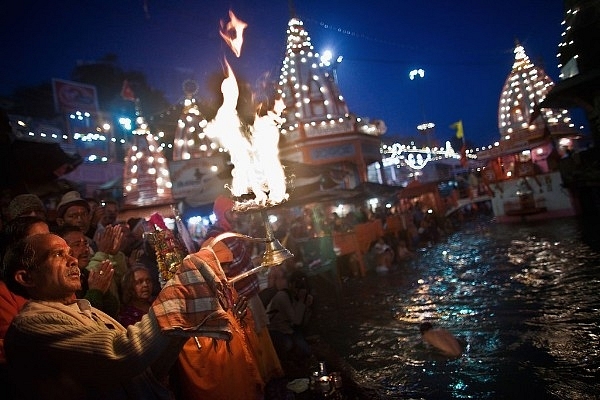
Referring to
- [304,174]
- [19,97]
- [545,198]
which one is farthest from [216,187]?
[19,97]

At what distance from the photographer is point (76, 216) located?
486 centimetres

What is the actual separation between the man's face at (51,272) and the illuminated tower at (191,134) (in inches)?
962

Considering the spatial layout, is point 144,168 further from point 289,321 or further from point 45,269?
point 45,269

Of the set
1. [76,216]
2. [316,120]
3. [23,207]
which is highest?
[316,120]

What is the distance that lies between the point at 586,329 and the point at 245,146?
632 centimetres

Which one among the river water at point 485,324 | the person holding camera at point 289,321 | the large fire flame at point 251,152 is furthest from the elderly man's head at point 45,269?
the person holding camera at point 289,321

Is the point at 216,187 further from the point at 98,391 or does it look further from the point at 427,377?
the point at 98,391

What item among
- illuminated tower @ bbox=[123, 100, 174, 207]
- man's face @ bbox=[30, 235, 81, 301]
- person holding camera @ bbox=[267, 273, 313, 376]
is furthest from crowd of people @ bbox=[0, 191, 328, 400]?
illuminated tower @ bbox=[123, 100, 174, 207]

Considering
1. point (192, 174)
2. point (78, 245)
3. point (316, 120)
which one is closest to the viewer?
point (78, 245)

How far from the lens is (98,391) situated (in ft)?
6.40

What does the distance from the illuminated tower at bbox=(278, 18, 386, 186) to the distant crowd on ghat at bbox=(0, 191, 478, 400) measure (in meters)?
20.9

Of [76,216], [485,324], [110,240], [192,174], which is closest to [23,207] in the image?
[76,216]

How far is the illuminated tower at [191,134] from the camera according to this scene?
86.0 feet

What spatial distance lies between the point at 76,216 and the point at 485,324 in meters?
7.27
